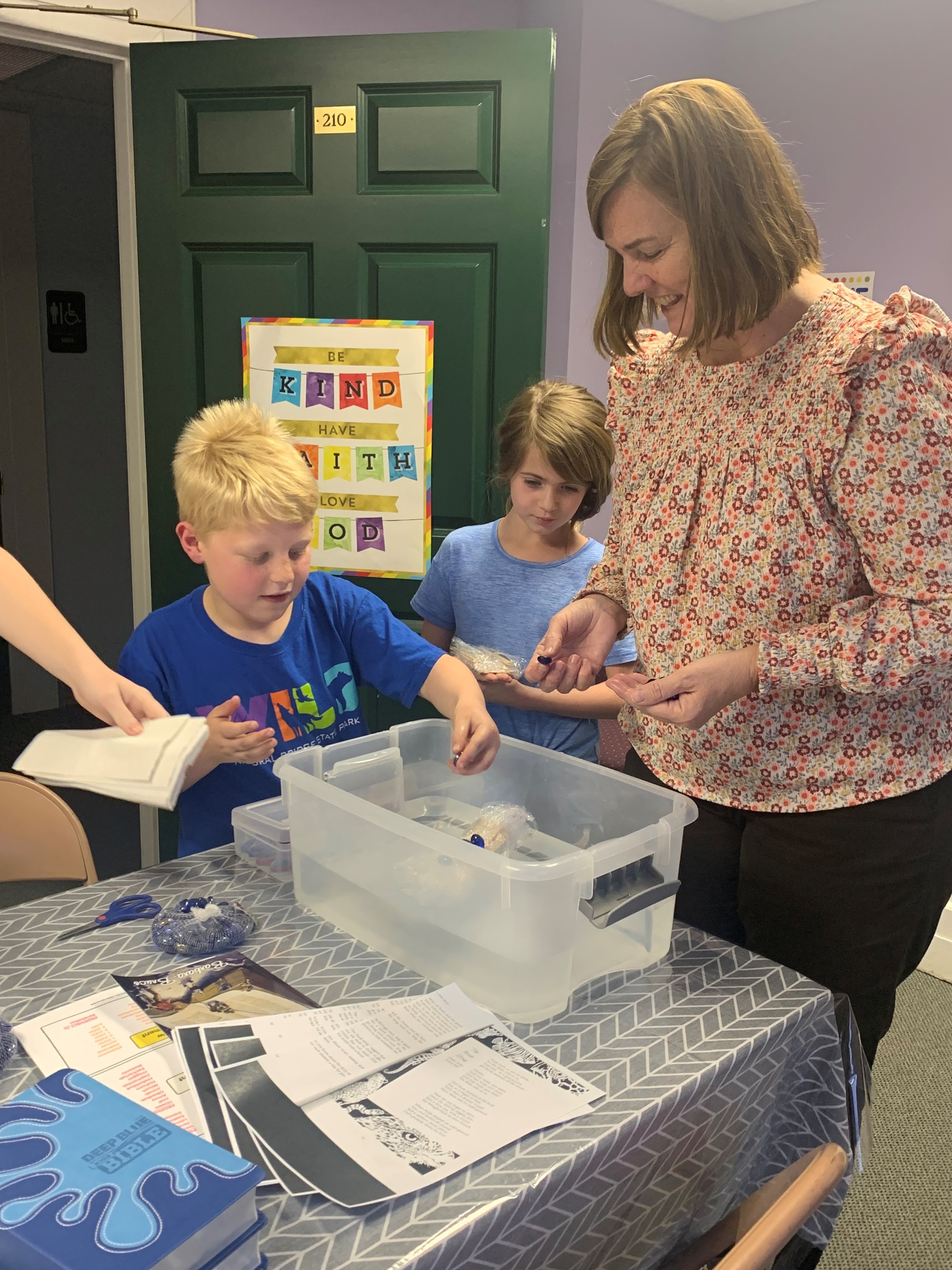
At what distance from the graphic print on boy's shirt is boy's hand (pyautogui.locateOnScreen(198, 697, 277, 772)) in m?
0.18

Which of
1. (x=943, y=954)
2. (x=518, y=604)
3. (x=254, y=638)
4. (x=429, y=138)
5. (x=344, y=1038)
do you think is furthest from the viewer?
(x=943, y=954)

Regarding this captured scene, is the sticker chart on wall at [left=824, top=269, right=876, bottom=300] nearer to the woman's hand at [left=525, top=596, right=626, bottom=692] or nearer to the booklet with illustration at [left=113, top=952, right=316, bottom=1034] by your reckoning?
the woman's hand at [left=525, top=596, right=626, bottom=692]

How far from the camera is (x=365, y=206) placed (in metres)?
2.48

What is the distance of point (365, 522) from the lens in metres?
2.58

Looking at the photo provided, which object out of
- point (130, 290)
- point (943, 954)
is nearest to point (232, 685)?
point (130, 290)

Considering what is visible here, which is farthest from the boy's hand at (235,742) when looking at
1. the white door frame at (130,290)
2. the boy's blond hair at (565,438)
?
the white door frame at (130,290)

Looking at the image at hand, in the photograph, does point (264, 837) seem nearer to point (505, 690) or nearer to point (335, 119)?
point (505, 690)

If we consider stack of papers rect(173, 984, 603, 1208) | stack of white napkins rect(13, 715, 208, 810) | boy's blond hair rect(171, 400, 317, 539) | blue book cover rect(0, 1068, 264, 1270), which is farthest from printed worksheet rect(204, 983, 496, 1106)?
boy's blond hair rect(171, 400, 317, 539)

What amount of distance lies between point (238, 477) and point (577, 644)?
0.59m

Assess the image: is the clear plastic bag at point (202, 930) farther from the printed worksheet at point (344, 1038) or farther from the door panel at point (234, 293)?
the door panel at point (234, 293)

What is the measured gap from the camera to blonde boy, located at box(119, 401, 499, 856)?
61.4 inches

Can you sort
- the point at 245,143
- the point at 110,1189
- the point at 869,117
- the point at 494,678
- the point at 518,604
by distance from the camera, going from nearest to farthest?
1. the point at 110,1189
2. the point at 494,678
3. the point at 518,604
4. the point at 245,143
5. the point at 869,117

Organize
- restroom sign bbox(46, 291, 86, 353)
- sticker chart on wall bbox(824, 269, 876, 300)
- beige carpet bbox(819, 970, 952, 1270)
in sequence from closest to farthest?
beige carpet bbox(819, 970, 952, 1270) < sticker chart on wall bbox(824, 269, 876, 300) < restroom sign bbox(46, 291, 86, 353)

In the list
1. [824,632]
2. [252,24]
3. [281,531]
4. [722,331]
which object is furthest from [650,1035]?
[252,24]
